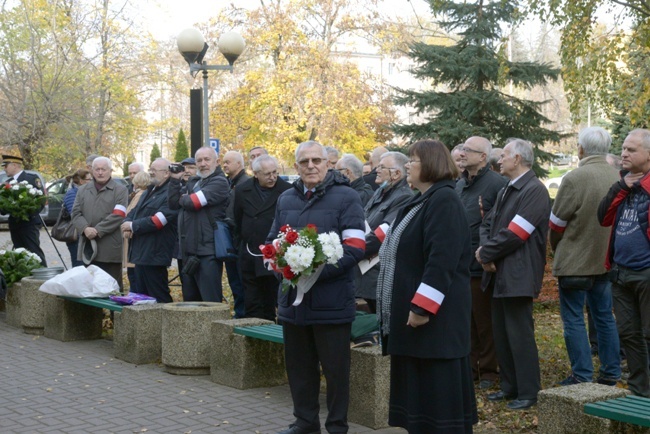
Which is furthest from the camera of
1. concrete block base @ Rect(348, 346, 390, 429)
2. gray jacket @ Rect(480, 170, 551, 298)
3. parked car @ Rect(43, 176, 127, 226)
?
parked car @ Rect(43, 176, 127, 226)

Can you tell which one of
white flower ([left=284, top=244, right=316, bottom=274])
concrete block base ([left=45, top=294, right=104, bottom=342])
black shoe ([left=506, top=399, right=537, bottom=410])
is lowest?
black shoe ([left=506, top=399, right=537, bottom=410])

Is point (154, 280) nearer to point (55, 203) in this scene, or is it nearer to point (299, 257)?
point (299, 257)

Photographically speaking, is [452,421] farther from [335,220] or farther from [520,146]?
[520,146]

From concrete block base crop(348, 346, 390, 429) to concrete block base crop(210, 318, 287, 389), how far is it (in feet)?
4.85

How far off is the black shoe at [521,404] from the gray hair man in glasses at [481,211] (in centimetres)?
82

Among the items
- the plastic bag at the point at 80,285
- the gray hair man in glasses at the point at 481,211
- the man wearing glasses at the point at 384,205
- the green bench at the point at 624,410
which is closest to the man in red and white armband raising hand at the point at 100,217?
the plastic bag at the point at 80,285

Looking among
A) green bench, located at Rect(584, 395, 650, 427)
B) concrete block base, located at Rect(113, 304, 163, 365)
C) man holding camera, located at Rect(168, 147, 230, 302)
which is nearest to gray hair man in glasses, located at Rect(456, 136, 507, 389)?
green bench, located at Rect(584, 395, 650, 427)

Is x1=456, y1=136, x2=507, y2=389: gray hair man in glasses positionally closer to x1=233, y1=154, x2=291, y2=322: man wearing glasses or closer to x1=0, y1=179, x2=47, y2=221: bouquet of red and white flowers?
x1=233, y1=154, x2=291, y2=322: man wearing glasses

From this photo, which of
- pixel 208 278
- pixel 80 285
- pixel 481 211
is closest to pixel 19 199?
pixel 80 285

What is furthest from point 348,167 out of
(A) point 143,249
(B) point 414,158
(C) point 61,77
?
(C) point 61,77

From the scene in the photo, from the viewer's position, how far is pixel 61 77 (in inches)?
1182

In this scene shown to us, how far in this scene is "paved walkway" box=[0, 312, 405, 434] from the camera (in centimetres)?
653

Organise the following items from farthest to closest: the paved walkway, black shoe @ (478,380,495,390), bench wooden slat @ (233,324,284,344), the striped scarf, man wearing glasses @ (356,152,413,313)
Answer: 1. man wearing glasses @ (356,152,413,313)
2. black shoe @ (478,380,495,390)
3. bench wooden slat @ (233,324,284,344)
4. the paved walkway
5. the striped scarf

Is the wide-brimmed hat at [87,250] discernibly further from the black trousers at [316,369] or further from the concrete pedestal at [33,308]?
the black trousers at [316,369]
